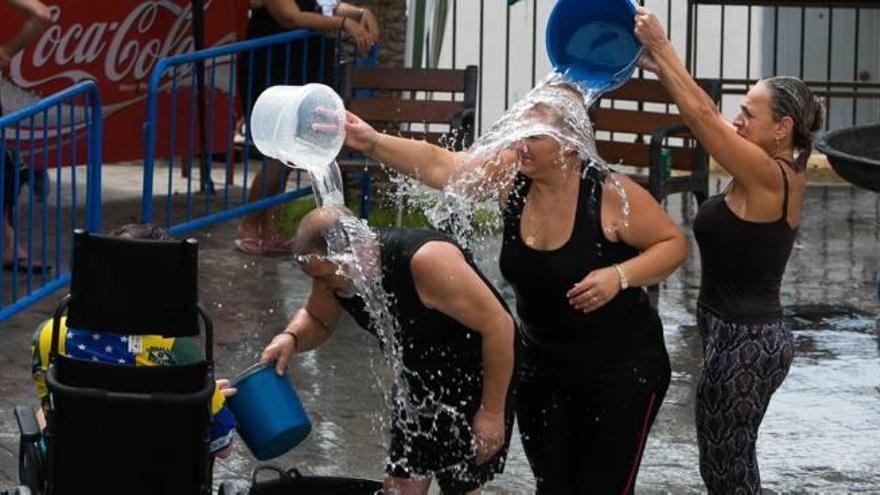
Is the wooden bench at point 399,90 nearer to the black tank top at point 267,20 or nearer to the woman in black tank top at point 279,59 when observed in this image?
the woman in black tank top at point 279,59

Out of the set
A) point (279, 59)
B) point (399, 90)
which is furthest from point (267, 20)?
point (399, 90)

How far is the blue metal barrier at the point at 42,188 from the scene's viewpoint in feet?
26.8

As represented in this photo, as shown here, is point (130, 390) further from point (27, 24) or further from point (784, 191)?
point (27, 24)

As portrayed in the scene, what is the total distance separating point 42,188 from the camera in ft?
30.1

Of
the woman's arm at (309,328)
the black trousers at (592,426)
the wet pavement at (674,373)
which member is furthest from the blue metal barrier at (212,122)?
the black trousers at (592,426)

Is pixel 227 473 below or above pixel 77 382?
below

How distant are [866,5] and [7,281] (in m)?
6.11

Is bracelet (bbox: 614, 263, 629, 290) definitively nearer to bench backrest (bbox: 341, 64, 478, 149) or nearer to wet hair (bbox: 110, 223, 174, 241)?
wet hair (bbox: 110, 223, 174, 241)

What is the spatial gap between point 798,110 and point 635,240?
0.65m

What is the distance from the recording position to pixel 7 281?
899 cm

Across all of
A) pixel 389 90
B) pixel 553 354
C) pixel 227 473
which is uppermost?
pixel 389 90

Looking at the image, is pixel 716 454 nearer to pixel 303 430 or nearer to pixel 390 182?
pixel 303 430

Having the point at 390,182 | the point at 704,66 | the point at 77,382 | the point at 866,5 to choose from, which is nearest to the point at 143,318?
the point at 77,382

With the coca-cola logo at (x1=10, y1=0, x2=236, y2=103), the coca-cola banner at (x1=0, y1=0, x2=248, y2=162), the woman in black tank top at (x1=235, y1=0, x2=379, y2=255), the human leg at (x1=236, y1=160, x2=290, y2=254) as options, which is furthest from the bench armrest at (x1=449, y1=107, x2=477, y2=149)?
the coca-cola logo at (x1=10, y1=0, x2=236, y2=103)
